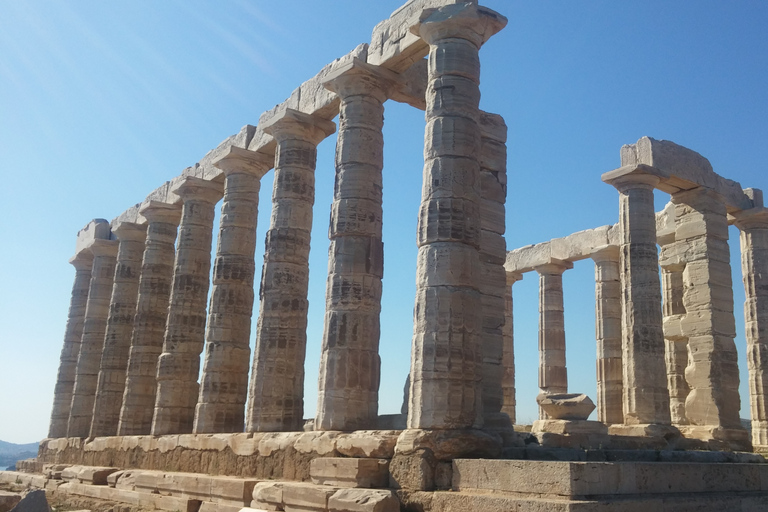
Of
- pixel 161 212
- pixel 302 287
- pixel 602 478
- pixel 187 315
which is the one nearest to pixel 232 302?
pixel 187 315

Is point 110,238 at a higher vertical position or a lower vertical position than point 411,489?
higher

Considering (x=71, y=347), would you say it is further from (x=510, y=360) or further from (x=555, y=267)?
(x=555, y=267)

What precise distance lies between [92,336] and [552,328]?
16705 mm

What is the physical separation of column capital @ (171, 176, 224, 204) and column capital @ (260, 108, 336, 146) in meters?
4.20

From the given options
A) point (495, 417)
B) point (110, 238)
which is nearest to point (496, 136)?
point (495, 417)

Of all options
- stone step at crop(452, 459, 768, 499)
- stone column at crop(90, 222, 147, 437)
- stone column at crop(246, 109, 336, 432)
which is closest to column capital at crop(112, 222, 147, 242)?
stone column at crop(90, 222, 147, 437)

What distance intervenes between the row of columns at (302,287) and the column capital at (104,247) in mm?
1437

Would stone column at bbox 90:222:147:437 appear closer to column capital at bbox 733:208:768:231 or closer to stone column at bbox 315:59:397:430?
stone column at bbox 315:59:397:430

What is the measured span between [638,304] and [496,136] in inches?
304

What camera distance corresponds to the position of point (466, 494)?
Result: 10617 mm

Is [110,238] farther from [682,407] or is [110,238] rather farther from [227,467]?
[682,407]

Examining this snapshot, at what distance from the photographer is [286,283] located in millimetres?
17656

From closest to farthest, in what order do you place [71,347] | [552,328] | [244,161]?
1. [244,161]
2. [552,328]
3. [71,347]

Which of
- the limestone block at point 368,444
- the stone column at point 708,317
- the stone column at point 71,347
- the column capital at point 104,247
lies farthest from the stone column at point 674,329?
the stone column at point 71,347
